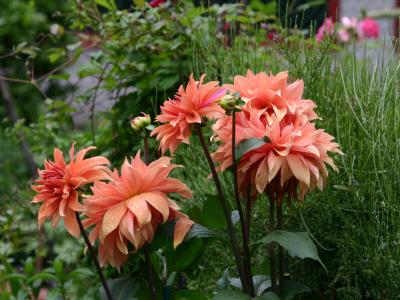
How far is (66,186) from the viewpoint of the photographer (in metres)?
1.19

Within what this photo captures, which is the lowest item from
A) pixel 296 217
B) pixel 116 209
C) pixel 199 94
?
pixel 296 217

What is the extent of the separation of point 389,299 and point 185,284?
1.01 meters

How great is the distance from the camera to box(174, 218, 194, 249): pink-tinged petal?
3.99 ft

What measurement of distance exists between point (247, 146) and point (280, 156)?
2.1 inches

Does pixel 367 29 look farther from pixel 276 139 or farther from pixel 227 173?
pixel 276 139

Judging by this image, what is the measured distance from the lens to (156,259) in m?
1.46

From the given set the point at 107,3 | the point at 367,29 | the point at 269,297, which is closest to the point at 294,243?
the point at 269,297

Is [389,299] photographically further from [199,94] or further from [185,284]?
[185,284]

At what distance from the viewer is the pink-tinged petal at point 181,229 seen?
1.22m

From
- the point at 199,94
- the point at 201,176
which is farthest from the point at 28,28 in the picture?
the point at 199,94

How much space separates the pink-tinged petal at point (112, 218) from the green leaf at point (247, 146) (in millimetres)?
192

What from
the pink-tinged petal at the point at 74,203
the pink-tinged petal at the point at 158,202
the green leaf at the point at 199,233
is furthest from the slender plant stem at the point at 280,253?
the pink-tinged petal at the point at 74,203

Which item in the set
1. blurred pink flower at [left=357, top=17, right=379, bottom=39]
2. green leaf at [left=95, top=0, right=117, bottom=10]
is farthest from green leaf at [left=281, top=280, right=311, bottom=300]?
blurred pink flower at [left=357, top=17, right=379, bottom=39]

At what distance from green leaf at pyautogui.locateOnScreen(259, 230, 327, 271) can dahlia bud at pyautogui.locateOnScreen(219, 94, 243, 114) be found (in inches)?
8.2
